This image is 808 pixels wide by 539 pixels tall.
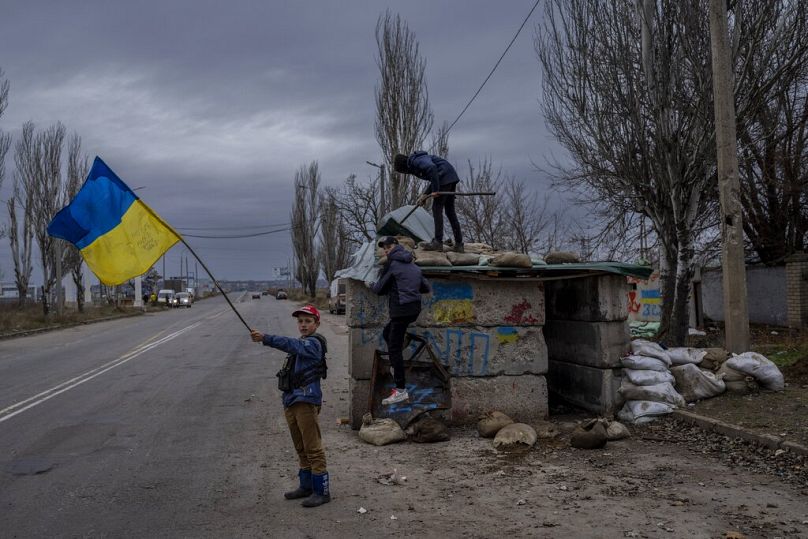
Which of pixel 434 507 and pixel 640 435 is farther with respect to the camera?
pixel 640 435

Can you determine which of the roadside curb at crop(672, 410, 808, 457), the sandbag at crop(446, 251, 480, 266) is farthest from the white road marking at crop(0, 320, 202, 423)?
the roadside curb at crop(672, 410, 808, 457)

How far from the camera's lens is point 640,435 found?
7656 mm

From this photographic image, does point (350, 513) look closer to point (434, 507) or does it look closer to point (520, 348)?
point (434, 507)

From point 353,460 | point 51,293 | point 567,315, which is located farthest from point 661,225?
point 51,293

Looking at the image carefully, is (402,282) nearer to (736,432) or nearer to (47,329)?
(736,432)

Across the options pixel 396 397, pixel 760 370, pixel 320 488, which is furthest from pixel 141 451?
pixel 760 370

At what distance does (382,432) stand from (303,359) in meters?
2.48

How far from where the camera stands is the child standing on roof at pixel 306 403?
17.9 ft

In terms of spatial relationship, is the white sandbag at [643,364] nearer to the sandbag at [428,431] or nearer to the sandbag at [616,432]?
the sandbag at [616,432]

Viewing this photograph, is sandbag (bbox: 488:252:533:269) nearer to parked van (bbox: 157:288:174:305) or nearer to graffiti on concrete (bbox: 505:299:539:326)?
graffiti on concrete (bbox: 505:299:539:326)

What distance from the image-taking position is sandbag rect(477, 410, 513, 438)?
25.7 feet

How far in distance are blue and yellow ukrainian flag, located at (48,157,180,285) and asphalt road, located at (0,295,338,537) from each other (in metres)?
1.93

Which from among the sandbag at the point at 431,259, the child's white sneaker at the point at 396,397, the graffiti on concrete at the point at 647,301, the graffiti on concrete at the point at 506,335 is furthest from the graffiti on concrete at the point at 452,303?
the graffiti on concrete at the point at 647,301

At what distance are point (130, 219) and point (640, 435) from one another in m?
5.91
